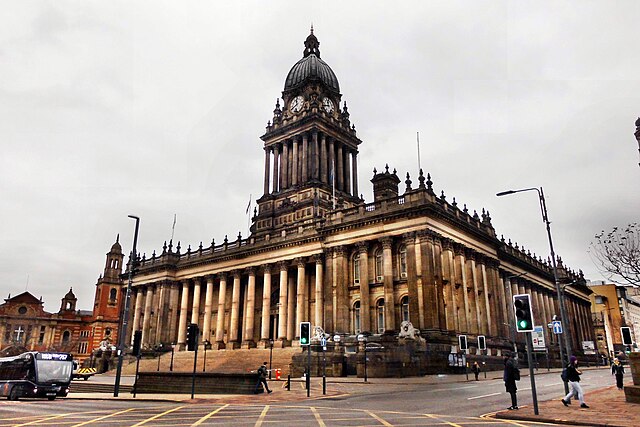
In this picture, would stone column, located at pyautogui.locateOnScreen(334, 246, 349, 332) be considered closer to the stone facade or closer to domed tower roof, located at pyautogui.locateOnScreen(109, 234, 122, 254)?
the stone facade

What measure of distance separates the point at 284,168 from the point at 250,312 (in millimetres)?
23226

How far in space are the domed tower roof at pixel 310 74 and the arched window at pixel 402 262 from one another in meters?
37.0

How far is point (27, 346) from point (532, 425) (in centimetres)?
10771

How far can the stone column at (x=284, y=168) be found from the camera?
7382 centimetres

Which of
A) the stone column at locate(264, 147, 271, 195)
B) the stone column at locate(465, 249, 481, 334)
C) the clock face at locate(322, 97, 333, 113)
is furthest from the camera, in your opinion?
the stone column at locate(264, 147, 271, 195)

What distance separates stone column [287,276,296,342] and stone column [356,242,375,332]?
11.2 metres

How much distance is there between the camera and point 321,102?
246 feet

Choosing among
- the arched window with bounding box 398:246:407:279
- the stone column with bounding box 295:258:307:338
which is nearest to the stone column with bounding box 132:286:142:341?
the stone column with bounding box 295:258:307:338

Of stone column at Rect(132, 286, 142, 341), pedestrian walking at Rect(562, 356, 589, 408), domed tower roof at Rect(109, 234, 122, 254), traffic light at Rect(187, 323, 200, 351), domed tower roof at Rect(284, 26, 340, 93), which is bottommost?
pedestrian walking at Rect(562, 356, 589, 408)

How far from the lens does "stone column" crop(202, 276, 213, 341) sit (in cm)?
6575

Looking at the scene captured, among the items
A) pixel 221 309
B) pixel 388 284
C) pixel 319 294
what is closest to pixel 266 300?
pixel 221 309

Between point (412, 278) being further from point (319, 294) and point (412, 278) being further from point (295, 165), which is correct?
point (295, 165)

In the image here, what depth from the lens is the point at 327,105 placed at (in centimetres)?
7669

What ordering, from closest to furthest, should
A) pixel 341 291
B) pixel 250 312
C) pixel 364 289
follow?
pixel 364 289 < pixel 341 291 < pixel 250 312
